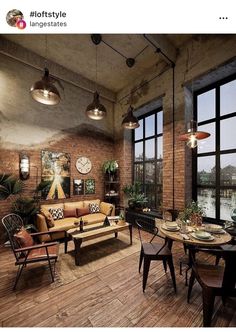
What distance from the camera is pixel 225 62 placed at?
10.1ft

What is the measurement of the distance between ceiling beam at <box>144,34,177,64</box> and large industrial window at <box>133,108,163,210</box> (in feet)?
4.69

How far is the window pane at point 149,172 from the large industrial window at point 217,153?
4.42 ft

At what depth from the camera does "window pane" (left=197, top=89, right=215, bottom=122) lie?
3.67m

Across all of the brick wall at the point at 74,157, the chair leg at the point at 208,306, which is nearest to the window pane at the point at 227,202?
the chair leg at the point at 208,306

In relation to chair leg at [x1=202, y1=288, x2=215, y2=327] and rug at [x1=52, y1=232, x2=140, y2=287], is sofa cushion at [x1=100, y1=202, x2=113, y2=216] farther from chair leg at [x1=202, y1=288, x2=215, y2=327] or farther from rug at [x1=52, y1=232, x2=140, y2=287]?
chair leg at [x1=202, y1=288, x2=215, y2=327]

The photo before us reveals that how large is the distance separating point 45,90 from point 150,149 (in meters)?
3.71

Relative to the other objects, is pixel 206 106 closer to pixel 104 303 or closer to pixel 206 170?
pixel 206 170

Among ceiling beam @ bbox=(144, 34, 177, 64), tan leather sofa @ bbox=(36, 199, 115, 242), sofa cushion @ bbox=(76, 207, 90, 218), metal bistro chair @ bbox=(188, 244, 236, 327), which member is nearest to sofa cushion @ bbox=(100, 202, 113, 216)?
tan leather sofa @ bbox=(36, 199, 115, 242)

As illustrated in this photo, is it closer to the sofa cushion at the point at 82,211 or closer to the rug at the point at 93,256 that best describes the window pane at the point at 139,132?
the sofa cushion at the point at 82,211
